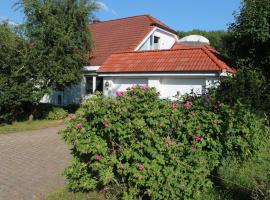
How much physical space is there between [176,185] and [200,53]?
13.8 m

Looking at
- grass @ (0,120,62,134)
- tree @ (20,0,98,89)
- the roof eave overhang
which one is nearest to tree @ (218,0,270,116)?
the roof eave overhang

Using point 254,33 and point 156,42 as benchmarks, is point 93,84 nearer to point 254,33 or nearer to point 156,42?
point 156,42

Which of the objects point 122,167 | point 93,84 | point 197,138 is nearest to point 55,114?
point 93,84

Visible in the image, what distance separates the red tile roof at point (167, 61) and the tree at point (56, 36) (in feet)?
10.9

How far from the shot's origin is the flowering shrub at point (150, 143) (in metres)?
4.91

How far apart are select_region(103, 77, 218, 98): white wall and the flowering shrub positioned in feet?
33.5

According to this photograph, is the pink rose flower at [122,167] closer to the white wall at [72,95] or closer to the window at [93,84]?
the window at [93,84]

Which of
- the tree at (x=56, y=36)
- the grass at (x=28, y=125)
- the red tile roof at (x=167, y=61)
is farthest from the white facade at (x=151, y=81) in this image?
the grass at (x=28, y=125)

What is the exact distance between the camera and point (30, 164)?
334 inches

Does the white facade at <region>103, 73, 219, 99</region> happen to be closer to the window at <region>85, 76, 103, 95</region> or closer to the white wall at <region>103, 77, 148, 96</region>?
the white wall at <region>103, 77, 148, 96</region>

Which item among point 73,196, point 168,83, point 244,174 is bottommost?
point 73,196

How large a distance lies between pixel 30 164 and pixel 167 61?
37.9 feet

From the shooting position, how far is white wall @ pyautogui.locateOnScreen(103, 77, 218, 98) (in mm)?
16953

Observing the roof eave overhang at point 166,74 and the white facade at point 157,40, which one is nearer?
the roof eave overhang at point 166,74
